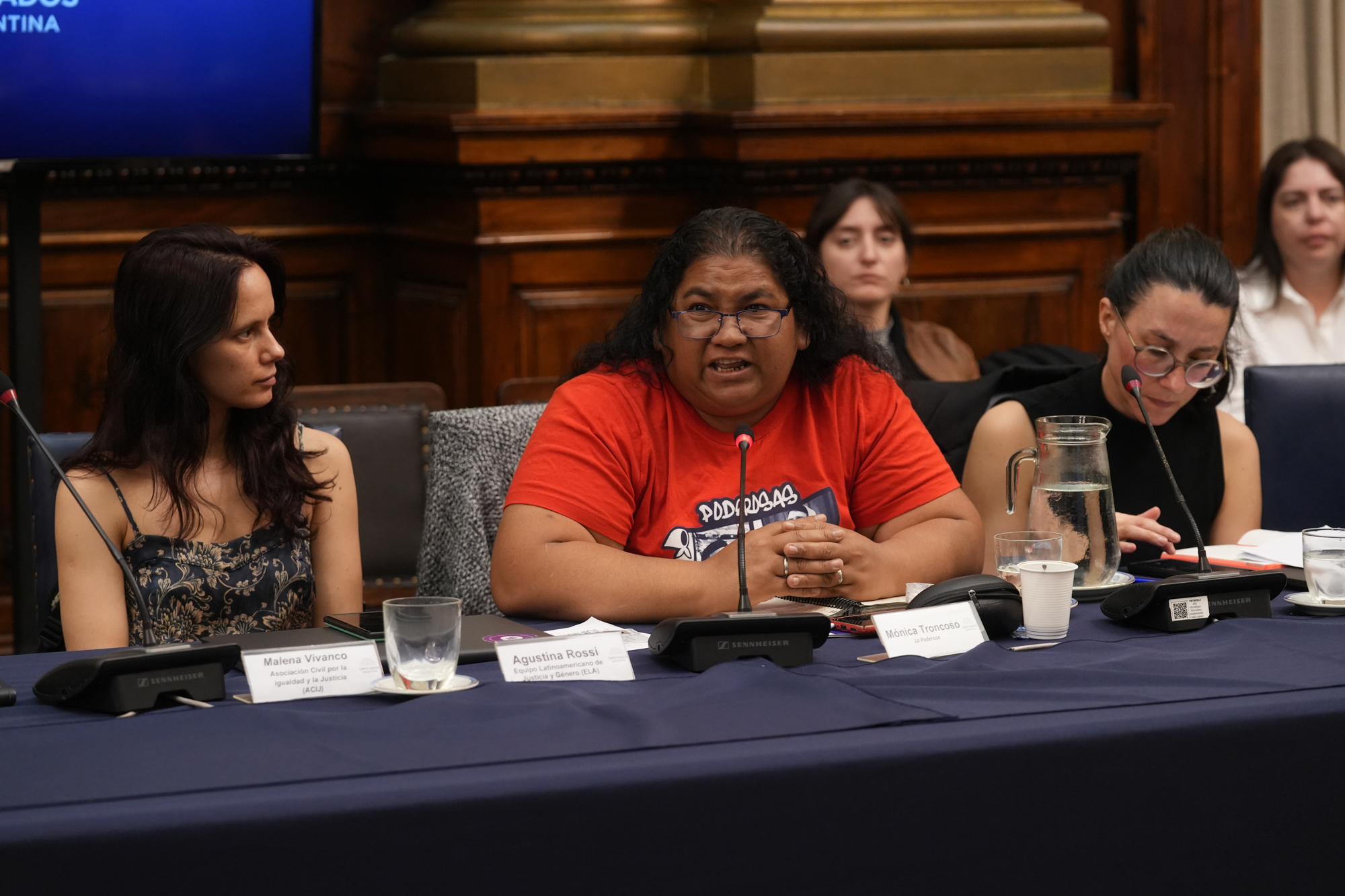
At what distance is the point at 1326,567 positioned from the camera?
1.74 metres

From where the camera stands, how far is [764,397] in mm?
2037

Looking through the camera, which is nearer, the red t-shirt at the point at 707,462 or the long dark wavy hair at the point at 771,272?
the red t-shirt at the point at 707,462

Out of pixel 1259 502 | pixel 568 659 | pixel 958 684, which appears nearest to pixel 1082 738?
pixel 958 684

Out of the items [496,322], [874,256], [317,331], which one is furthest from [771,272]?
[317,331]

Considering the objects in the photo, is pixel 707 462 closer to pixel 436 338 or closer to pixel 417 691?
pixel 417 691

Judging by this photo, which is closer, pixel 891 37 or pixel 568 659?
pixel 568 659

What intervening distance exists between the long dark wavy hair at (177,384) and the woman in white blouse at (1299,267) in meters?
2.32

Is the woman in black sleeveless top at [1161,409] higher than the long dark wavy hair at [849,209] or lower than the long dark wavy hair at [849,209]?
lower

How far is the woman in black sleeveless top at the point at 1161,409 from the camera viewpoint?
212 cm

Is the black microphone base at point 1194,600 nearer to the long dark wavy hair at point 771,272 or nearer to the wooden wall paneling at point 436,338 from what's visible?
the long dark wavy hair at point 771,272

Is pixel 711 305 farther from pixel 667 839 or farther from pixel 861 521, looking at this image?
pixel 667 839

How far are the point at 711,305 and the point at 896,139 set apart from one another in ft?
5.33

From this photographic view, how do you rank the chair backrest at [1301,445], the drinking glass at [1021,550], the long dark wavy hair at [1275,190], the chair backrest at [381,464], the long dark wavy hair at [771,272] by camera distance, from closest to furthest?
the drinking glass at [1021,550], the long dark wavy hair at [771,272], the chair backrest at [381,464], the chair backrest at [1301,445], the long dark wavy hair at [1275,190]

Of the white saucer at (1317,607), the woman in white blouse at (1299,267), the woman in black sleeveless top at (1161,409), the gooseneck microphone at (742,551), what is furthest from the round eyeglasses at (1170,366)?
the woman in white blouse at (1299,267)
